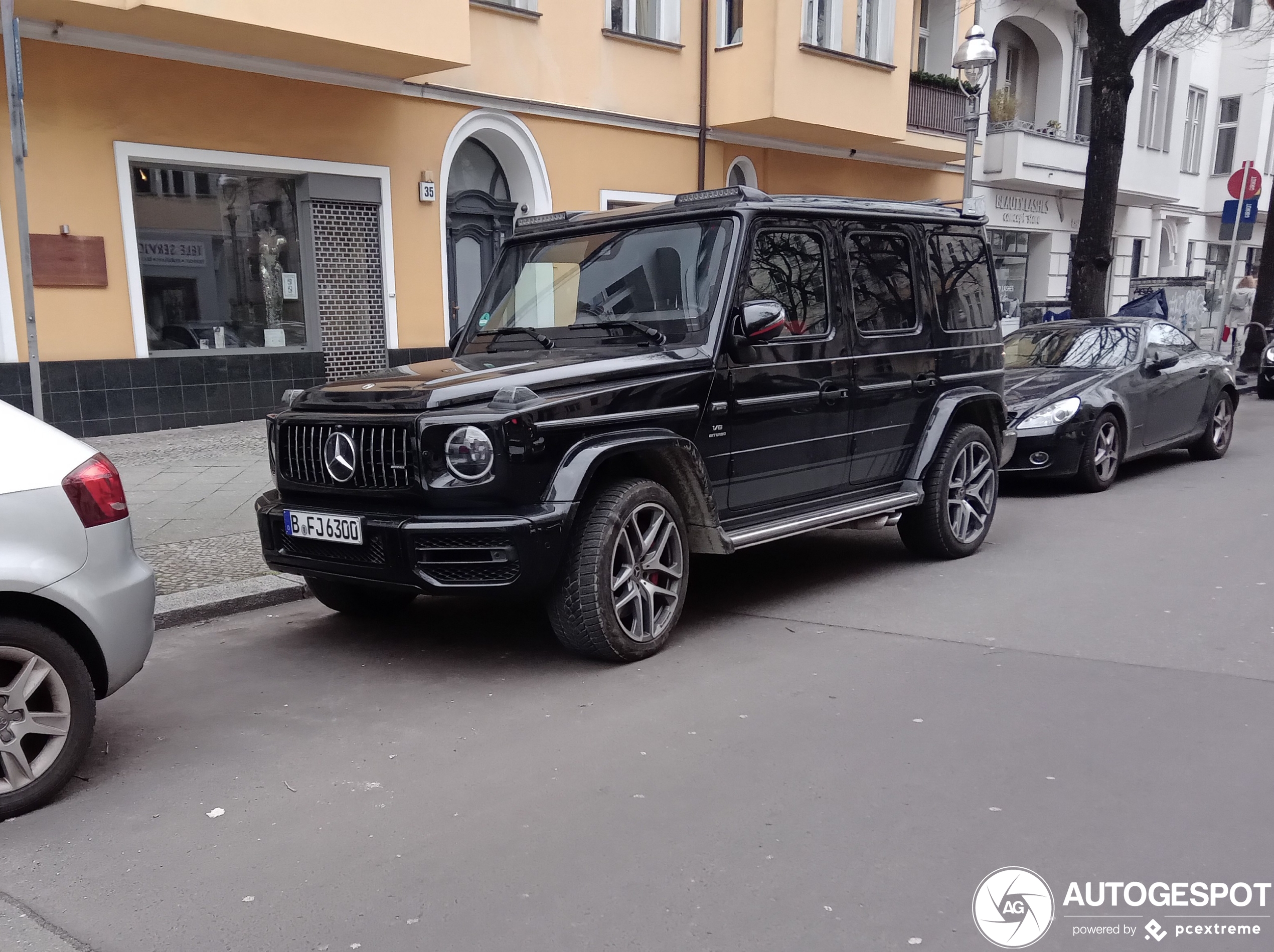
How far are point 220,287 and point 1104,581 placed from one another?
32.1 feet

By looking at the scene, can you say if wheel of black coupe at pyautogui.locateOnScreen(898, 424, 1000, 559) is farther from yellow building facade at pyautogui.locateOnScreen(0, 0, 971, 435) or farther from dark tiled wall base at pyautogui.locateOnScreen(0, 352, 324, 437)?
yellow building facade at pyautogui.locateOnScreen(0, 0, 971, 435)

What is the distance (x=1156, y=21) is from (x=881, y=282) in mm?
10551

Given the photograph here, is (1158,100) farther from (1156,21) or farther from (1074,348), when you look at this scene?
(1074,348)

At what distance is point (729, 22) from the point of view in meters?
16.6

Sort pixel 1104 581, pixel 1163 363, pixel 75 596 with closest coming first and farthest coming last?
pixel 75 596
pixel 1104 581
pixel 1163 363

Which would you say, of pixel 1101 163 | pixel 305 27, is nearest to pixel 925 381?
pixel 305 27

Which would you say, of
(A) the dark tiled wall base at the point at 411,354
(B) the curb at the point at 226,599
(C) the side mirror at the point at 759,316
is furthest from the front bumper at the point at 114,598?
(A) the dark tiled wall base at the point at 411,354

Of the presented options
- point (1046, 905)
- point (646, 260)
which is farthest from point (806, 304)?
point (1046, 905)

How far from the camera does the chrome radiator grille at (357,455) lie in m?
4.45

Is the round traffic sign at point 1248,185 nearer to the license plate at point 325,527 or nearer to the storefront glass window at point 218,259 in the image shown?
the storefront glass window at point 218,259

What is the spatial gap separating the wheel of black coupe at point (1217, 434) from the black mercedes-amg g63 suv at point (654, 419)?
496 cm

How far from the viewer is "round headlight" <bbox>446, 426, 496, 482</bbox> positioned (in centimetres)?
433

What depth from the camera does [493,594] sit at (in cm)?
442

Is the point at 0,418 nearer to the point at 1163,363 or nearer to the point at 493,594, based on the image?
the point at 493,594
